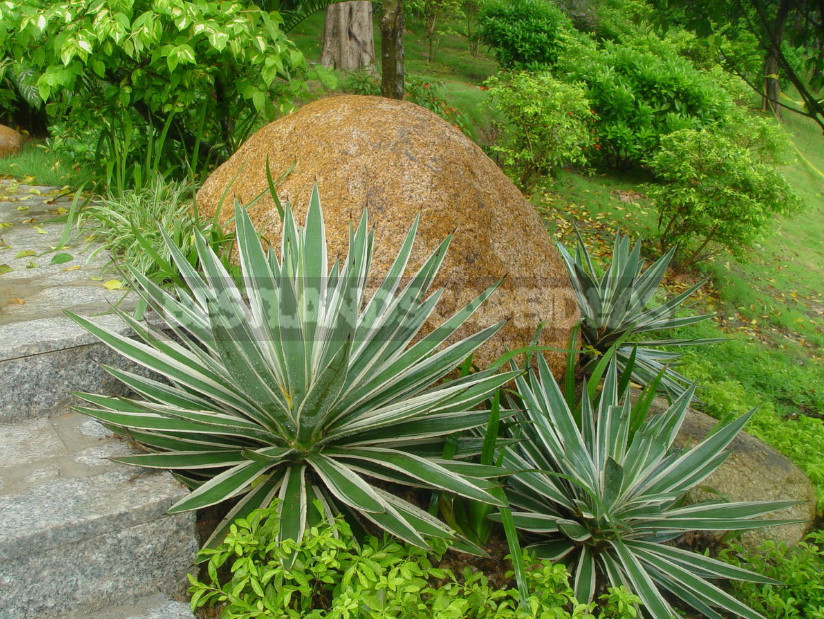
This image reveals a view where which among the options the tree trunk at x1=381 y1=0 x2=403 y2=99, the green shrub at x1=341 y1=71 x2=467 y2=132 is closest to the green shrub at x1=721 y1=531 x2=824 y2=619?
the tree trunk at x1=381 y1=0 x2=403 y2=99

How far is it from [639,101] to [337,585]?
9.08m

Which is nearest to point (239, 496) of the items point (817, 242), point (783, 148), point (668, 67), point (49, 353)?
point (49, 353)

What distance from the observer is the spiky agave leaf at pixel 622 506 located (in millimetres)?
2211

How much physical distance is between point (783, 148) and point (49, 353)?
855 centimetres

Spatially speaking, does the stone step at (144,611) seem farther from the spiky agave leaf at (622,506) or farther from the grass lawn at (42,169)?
the grass lawn at (42,169)

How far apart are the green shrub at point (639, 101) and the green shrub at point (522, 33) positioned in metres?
2.24

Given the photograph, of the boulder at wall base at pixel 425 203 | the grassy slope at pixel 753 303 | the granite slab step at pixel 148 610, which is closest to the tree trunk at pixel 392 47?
the boulder at wall base at pixel 425 203

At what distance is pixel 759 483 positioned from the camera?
2.98 meters

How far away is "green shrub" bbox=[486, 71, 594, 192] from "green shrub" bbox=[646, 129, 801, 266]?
109 centimetres

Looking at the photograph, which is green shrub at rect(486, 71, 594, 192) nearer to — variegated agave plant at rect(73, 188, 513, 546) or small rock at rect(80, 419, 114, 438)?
variegated agave plant at rect(73, 188, 513, 546)

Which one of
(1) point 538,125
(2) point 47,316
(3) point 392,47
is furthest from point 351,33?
(2) point 47,316

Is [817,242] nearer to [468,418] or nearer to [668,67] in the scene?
[668,67]

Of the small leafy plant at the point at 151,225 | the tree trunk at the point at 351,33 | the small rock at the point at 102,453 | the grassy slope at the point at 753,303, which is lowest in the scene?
the grassy slope at the point at 753,303

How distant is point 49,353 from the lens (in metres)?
2.50
